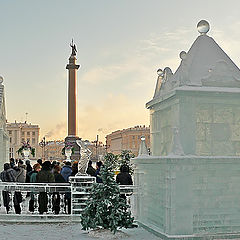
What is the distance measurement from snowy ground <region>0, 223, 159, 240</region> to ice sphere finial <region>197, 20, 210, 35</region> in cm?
450

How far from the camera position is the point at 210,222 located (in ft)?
28.4

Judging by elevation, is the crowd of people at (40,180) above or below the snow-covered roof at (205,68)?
below

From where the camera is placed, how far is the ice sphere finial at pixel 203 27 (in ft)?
32.1

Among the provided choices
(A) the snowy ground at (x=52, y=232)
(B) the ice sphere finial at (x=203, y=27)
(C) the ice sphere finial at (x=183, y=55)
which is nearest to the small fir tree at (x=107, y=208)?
(A) the snowy ground at (x=52, y=232)

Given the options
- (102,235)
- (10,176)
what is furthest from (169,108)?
(10,176)

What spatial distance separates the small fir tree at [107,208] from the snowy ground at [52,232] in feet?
0.87

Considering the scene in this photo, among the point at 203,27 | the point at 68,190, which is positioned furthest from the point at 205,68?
the point at 68,190

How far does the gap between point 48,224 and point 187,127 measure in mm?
4393

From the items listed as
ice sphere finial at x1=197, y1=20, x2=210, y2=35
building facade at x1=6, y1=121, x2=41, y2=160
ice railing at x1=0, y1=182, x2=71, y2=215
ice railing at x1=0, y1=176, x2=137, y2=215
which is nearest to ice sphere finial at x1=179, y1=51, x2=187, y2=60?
ice sphere finial at x1=197, y1=20, x2=210, y2=35

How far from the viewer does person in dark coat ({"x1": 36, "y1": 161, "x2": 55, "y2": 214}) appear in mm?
11383

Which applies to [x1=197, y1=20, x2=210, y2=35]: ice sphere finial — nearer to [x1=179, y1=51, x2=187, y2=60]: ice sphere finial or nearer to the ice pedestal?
[x1=179, y1=51, x2=187, y2=60]: ice sphere finial

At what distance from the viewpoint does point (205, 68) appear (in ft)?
30.7

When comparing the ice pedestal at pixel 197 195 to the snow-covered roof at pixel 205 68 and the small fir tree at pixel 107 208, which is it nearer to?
the small fir tree at pixel 107 208

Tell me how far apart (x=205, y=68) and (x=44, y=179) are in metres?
5.14
